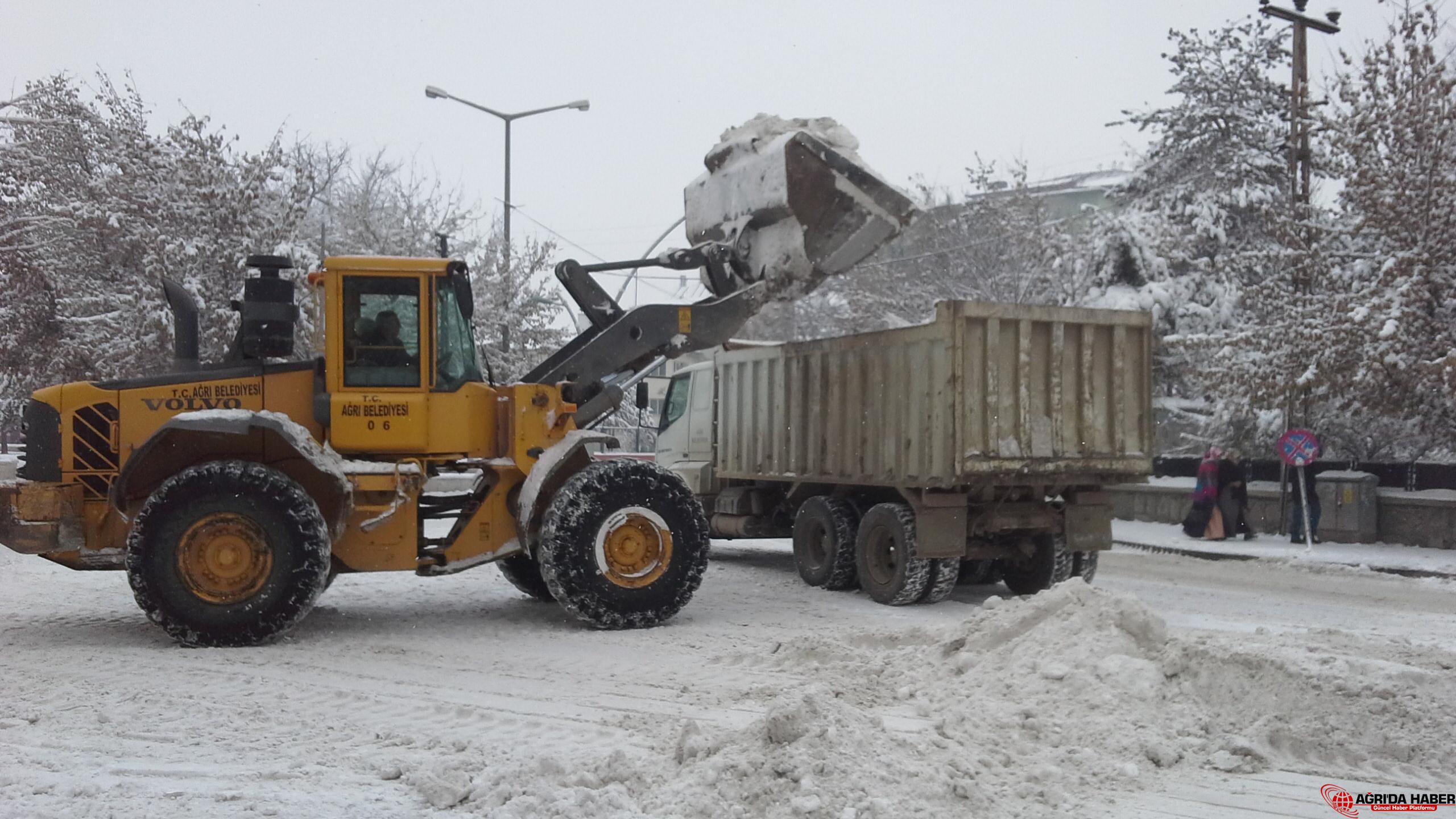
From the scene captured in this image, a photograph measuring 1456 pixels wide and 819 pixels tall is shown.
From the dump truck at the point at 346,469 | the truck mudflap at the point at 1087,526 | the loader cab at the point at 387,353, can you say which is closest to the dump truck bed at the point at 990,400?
the truck mudflap at the point at 1087,526

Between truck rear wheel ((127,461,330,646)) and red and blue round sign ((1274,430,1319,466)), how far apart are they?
1416cm

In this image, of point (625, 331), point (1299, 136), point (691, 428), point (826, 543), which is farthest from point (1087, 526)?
point (1299, 136)

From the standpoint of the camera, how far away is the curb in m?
15.8

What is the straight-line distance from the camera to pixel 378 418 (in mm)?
9773

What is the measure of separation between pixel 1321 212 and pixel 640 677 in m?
17.3

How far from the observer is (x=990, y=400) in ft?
36.2

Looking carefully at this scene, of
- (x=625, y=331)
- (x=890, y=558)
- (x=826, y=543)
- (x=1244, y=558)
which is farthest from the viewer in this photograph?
(x=1244, y=558)

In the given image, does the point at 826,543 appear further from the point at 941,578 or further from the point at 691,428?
the point at 691,428

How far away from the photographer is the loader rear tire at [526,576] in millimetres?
11664

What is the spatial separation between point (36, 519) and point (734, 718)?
546 centimetres

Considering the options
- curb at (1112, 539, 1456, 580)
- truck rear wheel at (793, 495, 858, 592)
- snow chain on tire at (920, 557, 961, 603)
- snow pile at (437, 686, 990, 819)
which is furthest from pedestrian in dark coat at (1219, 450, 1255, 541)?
snow pile at (437, 686, 990, 819)

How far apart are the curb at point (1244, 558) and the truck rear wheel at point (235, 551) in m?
10.1

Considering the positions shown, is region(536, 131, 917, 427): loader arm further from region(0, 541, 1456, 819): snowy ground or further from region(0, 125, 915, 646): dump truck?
region(0, 541, 1456, 819): snowy ground

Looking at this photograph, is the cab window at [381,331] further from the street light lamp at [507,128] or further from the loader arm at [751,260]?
the street light lamp at [507,128]
